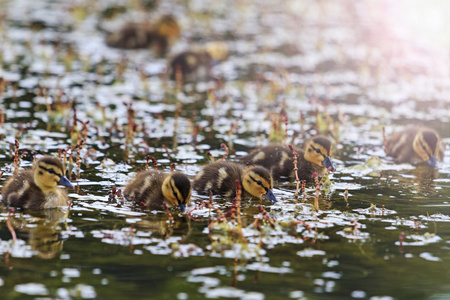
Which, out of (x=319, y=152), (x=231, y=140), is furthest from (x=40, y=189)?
(x=231, y=140)

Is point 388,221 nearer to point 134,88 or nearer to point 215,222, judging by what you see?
point 215,222

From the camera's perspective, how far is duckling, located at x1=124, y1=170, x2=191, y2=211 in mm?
5734

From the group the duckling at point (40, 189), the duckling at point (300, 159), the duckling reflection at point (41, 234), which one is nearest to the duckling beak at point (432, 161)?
the duckling at point (300, 159)

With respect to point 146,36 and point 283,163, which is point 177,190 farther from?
point 146,36

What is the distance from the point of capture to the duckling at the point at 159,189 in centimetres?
573

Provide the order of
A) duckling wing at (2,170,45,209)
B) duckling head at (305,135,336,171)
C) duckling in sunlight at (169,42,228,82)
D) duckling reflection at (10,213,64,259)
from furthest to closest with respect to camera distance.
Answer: duckling in sunlight at (169,42,228,82)
duckling head at (305,135,336,171)
duckling wing at (2,170,45,209)
duckling reflection at (10,213,64,259)

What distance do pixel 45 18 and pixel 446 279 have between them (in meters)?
12.8

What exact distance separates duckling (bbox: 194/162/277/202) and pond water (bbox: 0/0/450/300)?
95mm

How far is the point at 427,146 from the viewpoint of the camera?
25.4ft

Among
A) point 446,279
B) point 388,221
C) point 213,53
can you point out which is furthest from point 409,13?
point 446,279

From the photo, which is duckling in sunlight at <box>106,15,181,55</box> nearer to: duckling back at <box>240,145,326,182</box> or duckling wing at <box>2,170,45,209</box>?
duckling back at <box>240,145,326,182</box>

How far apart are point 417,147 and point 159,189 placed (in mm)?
3293

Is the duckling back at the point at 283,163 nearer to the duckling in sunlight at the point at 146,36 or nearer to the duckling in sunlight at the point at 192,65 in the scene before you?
the duckling in sunlight at the point at 192,65

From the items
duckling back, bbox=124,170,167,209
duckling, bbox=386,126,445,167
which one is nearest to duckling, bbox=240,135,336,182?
duckling, bbox=386,126,445,167
